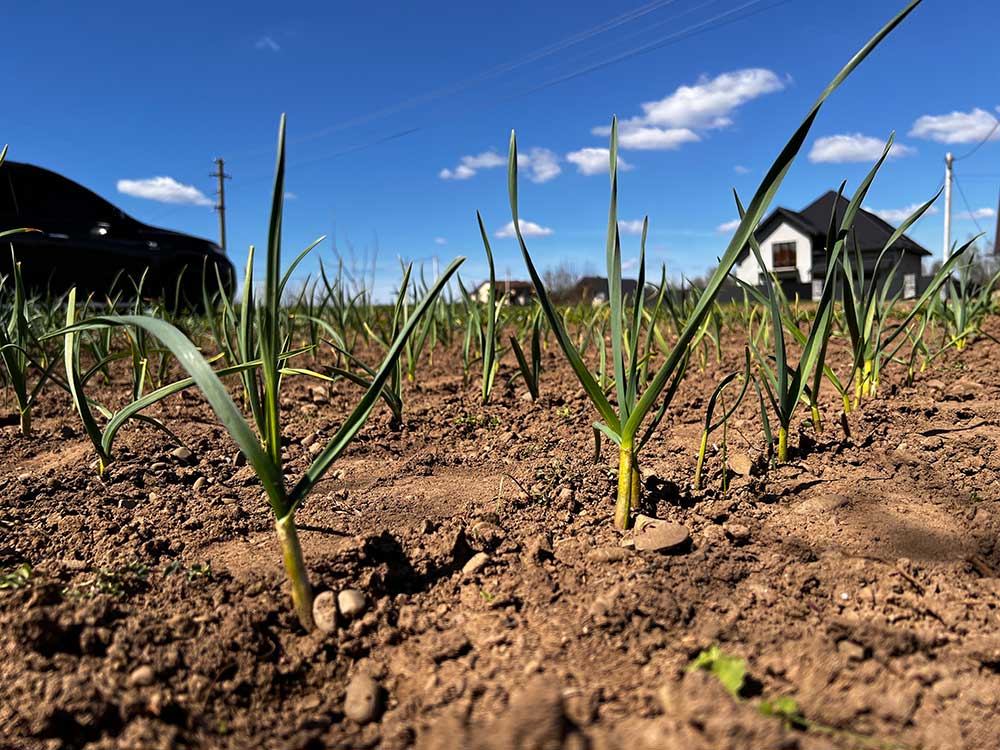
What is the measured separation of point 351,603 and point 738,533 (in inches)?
23.9

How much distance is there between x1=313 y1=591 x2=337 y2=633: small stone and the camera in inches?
33.5

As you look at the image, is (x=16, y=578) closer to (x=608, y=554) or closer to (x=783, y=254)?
(x=608, y=554)

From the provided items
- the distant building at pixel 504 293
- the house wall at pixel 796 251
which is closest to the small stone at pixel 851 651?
the distant building at pixel 504 293

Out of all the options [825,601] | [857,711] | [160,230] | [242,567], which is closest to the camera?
[857,711]

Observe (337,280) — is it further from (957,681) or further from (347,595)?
(957,681)

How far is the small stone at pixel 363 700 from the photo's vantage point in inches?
28.1

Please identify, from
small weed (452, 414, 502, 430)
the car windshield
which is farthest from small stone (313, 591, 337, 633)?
the car windshield

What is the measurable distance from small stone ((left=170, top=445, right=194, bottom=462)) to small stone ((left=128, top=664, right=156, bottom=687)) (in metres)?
0.86

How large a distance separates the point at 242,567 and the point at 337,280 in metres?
2.16

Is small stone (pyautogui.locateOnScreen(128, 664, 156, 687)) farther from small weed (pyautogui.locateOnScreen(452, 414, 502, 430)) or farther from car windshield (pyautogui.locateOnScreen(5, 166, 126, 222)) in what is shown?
car windshield (pyautogui.locateOnScreen(5, 166, 126, 222))

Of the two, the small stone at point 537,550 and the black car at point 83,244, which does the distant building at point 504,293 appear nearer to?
the small stone at point 537,550

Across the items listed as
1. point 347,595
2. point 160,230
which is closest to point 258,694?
point 347,595

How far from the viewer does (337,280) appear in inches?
118

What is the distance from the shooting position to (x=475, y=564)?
99 cm
